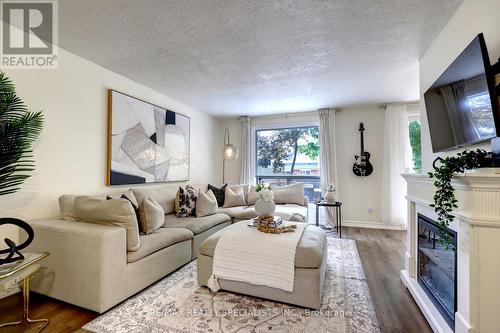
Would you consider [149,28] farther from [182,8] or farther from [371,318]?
[371,318]

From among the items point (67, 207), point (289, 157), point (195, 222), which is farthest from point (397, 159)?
point (67, 207)

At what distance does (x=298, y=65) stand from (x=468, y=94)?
170 cm

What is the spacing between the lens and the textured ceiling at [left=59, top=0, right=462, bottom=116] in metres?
1.78

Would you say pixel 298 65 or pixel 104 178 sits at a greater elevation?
pixel 298 65

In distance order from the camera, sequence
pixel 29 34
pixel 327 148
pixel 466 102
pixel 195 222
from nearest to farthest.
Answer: pixel 466 102
pixel 29 34
pixel 195 222
pixel 327 148

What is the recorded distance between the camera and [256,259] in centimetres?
199

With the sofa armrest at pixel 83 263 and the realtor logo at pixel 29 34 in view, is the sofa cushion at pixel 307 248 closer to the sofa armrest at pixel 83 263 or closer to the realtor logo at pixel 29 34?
the sofa armrest at pixel 83 263

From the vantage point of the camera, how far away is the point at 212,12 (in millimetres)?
1823

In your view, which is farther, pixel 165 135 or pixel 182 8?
pixel 165 135

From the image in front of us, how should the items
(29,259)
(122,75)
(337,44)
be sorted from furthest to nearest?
(122,75) → (337,44) → (29,259)

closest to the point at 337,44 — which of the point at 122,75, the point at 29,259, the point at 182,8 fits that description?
the point at 182,8

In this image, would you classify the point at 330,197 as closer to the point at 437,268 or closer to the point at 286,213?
the point at 286,213

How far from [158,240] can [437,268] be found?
96.3 inches

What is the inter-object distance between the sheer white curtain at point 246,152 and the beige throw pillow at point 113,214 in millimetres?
3351
